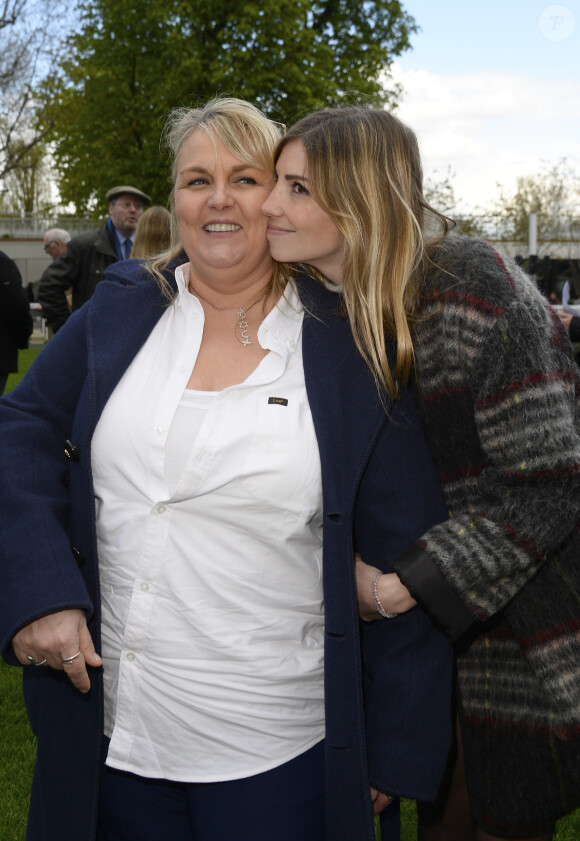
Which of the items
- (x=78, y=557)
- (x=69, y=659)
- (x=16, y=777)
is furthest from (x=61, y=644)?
(x=16, y=777)

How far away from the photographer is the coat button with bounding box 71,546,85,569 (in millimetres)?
2201

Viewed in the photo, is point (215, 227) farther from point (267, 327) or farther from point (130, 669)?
point (130, 669)

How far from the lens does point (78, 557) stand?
2.20 meters

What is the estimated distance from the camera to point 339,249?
2.34 meters

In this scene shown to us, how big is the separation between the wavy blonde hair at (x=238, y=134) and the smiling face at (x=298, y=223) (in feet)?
0.29

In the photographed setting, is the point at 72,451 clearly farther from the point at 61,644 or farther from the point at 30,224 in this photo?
the point at 30,224

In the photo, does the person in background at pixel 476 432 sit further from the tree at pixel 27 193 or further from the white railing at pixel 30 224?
the tree at pixel 27 193

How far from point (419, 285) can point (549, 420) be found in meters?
0.46

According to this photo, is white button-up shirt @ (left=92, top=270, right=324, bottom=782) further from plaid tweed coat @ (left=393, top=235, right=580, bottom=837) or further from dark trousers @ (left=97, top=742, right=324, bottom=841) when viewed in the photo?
plaid tweed coat @ (left=393, top=235, right=580, bottom=837)

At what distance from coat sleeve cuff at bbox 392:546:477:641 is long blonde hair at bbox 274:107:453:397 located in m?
0.42

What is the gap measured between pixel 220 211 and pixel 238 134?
218 mm

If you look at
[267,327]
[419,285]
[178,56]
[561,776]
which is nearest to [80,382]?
[267,327]

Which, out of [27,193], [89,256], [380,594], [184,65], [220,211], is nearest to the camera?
[380,594]

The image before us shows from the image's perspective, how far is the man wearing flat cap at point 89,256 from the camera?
7997 mm
